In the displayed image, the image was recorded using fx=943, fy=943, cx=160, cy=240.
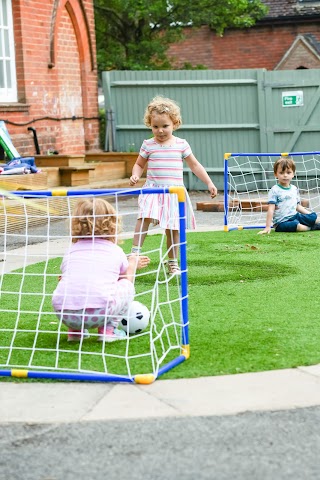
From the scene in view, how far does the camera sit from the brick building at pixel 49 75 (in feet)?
54.3

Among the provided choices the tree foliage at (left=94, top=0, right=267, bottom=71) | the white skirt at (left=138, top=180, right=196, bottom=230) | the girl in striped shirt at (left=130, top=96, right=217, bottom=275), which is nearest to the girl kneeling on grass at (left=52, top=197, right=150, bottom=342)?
the white skirt at (left=138, top=180, right=196, bottom=230)

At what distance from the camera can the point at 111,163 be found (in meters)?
18.3

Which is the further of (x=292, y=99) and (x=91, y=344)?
(x=292, y=99)

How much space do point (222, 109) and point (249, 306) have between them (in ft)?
44.1

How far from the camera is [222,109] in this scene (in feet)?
65.8

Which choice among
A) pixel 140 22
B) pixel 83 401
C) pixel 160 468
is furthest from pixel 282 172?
pixel 140 22

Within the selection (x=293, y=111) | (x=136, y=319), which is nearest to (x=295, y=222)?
(x=136, y=319)

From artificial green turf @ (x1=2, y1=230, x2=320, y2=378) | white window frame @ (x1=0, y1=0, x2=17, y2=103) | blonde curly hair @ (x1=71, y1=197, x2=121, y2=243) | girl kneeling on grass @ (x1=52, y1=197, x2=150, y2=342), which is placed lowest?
artificial green turf @ (x1=2, y1=230, x2=320, y2=378)

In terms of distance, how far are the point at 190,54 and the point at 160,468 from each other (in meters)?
33.2

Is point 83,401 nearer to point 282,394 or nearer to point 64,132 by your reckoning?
point 282,394

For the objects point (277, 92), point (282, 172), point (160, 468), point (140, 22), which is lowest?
point (160, 468)

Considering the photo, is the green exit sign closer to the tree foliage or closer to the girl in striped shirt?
the tree foliage

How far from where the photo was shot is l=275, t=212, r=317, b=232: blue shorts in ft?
39.5

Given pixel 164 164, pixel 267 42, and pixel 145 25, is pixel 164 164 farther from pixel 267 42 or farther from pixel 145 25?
pixel 267 42
